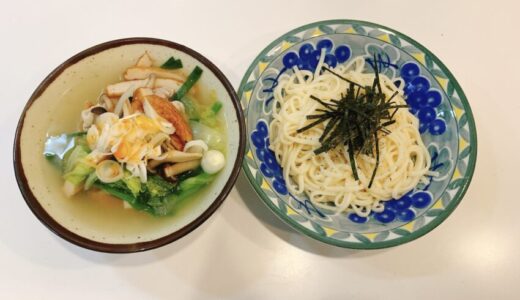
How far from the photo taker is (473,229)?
59.4 inches

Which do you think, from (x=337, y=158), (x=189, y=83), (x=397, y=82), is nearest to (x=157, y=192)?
(x=189, y=83)

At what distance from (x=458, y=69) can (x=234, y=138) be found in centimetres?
116

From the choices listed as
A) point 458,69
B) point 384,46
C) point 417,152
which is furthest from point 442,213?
point 458,69

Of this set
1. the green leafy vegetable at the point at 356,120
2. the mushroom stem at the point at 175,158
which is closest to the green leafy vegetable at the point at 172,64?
A: the mushroom stem at the point at 175,158

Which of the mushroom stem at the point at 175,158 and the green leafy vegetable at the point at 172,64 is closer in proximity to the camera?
the mushroom stem at the point at 175,158

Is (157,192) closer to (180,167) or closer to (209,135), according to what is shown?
(180,167)

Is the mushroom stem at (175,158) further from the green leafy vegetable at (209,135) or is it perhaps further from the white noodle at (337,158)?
the white noodle at (337,158)

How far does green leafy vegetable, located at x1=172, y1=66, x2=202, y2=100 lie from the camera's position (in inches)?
53.8

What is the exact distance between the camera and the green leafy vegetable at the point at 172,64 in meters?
1.38

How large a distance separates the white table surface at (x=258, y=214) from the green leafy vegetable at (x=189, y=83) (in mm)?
360

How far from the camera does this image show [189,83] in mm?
1387

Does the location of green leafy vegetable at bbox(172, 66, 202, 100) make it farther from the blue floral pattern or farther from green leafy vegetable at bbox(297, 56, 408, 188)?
green leafy vegetable at bbox(297, 56, 408, 188)

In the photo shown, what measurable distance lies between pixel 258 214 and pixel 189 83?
0.55 meters

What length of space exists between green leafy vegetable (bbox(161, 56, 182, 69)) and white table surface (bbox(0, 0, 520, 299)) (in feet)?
1.18
